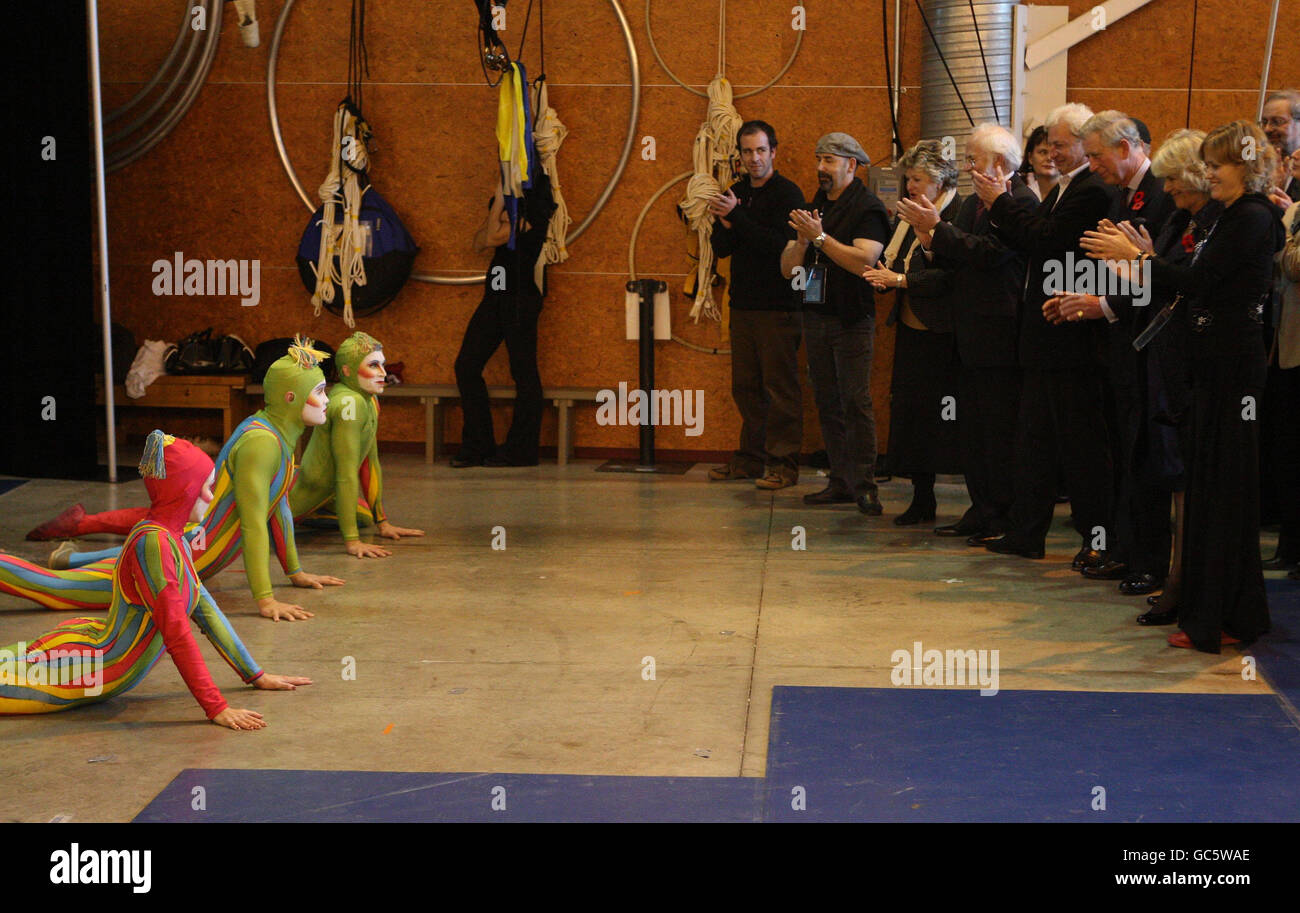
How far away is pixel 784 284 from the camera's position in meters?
8.30

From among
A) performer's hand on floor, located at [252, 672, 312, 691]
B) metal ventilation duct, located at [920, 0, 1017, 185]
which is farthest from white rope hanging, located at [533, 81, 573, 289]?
performer's hand on floor, located at [252, 672, 312, 691]

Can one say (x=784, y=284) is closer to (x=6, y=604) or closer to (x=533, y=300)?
(x=533, y=300)

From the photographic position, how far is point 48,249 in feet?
27.8

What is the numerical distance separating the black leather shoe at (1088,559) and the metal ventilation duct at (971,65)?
3221mm

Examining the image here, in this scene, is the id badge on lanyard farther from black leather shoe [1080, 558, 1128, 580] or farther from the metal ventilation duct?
black leather shoe [1080, 558, 1128, 580]

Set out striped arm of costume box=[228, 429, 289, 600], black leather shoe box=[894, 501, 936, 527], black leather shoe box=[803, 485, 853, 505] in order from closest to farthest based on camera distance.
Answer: striped arm of costume box=[228, 429, 289, 600] → black leather shoe box=[894, 501, 936, 527] → black leather shoe box=[803, 485, 853, 505]

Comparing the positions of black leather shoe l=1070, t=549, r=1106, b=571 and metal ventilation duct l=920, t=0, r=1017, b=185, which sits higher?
metal ventilation duct l=920, t=0, r=1017, b=185

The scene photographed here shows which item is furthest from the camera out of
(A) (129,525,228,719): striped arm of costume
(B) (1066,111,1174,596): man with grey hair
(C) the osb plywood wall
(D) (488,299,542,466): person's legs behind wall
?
(D) (488,299,542,466): person's legs behind wall

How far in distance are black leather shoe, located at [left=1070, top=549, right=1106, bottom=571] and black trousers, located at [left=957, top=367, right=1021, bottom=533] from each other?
588mm

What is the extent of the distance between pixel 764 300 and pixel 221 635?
4.71 m

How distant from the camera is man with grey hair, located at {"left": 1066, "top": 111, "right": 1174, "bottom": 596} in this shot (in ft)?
18.6

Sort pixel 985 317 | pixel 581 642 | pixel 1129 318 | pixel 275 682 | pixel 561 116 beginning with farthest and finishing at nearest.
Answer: pixel 561 116 → pixel 985 317 → pixel 1129 318 → pixel 581 642 → pixel 275 682

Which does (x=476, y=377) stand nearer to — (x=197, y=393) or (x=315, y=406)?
(x=197, y=393)

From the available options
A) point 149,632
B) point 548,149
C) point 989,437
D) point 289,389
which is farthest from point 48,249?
point 989,437
